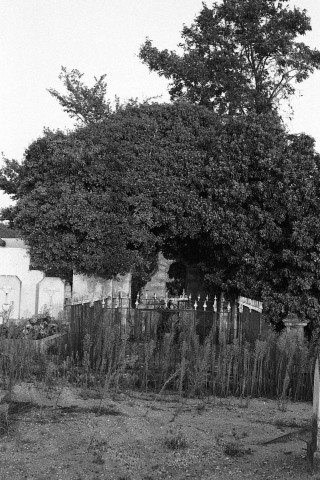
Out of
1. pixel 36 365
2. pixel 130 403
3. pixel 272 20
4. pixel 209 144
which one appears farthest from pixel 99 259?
pixel 272 20

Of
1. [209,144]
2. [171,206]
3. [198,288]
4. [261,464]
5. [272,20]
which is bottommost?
[261,464]

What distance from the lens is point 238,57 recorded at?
2631 cm

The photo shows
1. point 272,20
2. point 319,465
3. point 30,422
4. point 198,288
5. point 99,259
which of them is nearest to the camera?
point 319,465

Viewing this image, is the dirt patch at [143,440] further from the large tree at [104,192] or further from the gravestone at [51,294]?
the large tree at [104,192]

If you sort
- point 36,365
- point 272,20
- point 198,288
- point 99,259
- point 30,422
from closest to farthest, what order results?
1. point 30,422
2. point 36,365
3. point 99,259
4. point 198,288
5. point 272,20

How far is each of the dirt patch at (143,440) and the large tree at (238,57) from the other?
19094 mm

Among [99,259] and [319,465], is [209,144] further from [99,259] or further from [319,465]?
[319,465]

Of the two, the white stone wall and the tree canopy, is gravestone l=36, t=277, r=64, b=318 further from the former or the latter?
the tree canopy

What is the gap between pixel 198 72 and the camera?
26.0 metres

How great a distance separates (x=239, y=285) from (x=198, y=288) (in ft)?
16.2

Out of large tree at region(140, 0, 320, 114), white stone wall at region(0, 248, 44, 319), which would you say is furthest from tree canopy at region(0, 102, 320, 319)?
large tree at region(140, 0, 320, 114)

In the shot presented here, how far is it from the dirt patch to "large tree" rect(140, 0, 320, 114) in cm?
1909

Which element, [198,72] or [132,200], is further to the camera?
[198,72]

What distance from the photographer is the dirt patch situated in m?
5.82
